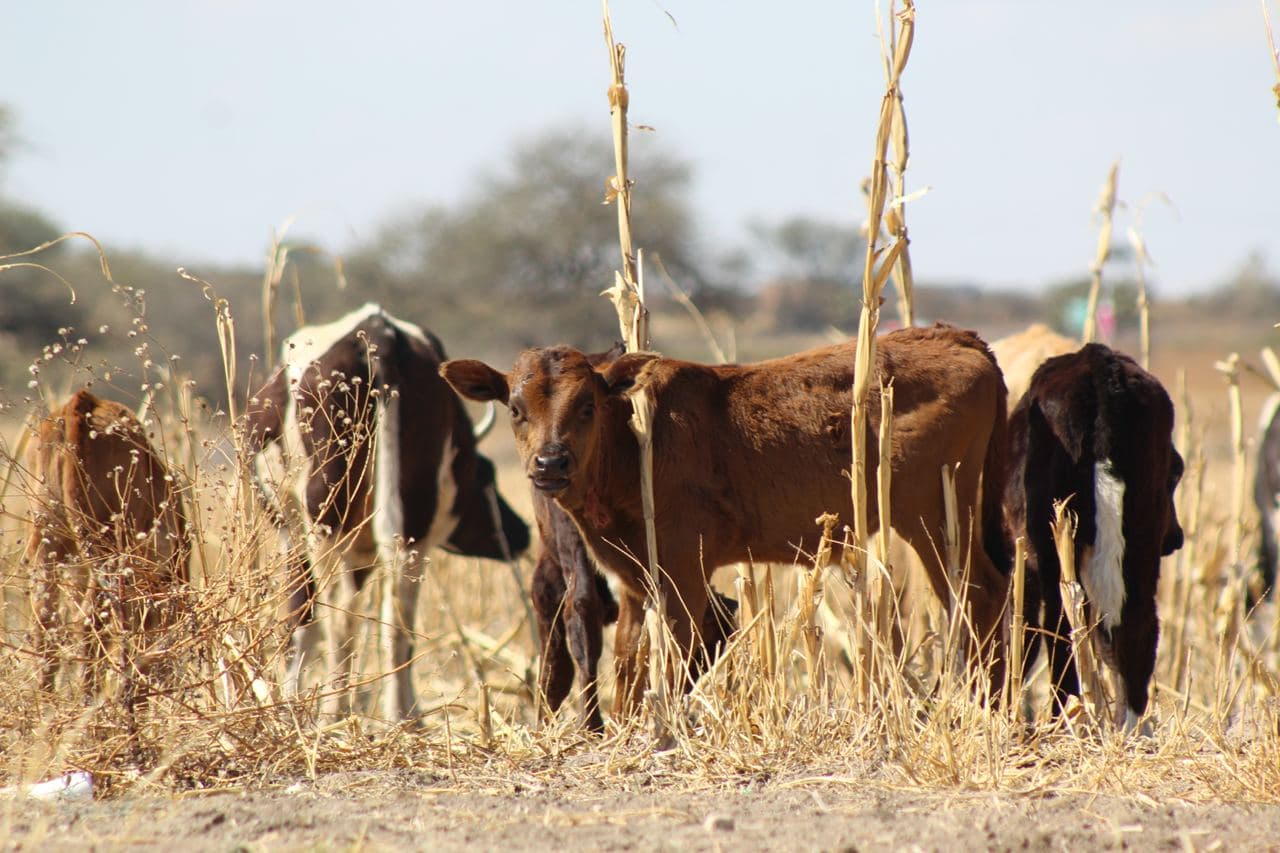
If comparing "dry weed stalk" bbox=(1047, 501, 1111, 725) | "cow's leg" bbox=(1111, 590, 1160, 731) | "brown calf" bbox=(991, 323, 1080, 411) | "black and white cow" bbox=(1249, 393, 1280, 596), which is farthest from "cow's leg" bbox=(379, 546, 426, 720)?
"black and white cow" bbox=(1249, 393, 1280, 596)

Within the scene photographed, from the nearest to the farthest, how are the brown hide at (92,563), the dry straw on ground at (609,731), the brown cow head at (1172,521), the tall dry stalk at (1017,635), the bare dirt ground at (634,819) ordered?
Answer: 1. the bare dirt ground at (634,819)
2. the dry straw on ground at (609,731)
3. the brown hide at (92,563)
4. the tall dry stalk at (1017,635)
5. the brown cow head at (1172,521)

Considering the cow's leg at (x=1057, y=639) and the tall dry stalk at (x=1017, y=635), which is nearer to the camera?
the tall dry stalk at (x=1017, y=635)

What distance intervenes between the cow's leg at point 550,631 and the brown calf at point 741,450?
1.53 feet

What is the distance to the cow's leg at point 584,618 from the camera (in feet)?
19.1

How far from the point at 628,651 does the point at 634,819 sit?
1682 millimetres

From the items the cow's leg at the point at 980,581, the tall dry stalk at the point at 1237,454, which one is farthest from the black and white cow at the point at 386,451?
the tall dry stalk at the point at 1237,454

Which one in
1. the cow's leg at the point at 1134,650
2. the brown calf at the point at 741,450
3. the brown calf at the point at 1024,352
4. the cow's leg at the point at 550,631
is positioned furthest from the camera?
the brown calf at the point at 1024,352

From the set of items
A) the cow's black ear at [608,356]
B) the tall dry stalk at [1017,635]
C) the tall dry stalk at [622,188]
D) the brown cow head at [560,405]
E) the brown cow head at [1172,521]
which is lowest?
the tall dry stalk at [1017,635]

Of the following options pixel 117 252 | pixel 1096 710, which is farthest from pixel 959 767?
pixel 117 252

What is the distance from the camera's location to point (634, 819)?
4004mm

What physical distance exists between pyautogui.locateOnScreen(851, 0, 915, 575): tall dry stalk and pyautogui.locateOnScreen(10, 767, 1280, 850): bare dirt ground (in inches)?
41.0

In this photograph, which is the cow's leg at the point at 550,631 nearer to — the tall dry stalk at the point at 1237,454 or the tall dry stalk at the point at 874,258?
the tall dry stalk at the point at 874,258

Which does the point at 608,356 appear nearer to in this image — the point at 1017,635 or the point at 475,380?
the point at 475,380

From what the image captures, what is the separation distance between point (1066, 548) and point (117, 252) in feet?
138
